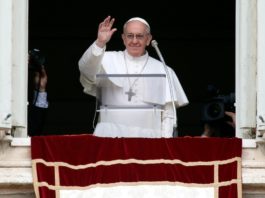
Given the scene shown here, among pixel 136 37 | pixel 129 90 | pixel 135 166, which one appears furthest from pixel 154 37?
pixel 135 166

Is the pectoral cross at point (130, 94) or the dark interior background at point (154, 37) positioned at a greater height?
the dark interior background at point (154, 37)

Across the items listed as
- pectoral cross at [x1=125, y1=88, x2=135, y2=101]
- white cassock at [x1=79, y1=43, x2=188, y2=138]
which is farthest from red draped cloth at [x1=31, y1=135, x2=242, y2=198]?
pectoral cross at [x1=125, y1=88, x2=135, y2=101]

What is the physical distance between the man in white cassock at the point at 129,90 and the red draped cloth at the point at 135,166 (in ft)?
0.87

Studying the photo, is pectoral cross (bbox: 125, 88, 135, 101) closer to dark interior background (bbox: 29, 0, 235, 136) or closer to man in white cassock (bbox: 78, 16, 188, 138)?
man in white cassock (bbox: 78, 16, 188, 138)

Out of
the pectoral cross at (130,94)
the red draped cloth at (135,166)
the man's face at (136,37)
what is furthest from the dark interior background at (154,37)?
the red draped cloth at (135,166)

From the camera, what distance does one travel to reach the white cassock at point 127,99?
389 inches

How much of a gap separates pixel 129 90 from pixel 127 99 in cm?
5

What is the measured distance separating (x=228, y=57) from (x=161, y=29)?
52 centimetres

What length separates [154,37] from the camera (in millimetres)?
13188

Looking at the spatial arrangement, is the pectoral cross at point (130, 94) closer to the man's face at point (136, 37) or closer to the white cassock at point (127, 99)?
the white cassock at point (127, 99)

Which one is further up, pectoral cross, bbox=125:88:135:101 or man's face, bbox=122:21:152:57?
man's face, bbox=122:21:152:57

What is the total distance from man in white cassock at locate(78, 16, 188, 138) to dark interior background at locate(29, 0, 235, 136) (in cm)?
303

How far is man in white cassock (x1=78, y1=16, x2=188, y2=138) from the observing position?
9.88m

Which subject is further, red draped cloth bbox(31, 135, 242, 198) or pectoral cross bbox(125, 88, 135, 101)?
pectoral cross bbox(125, 88, 135, 101)
